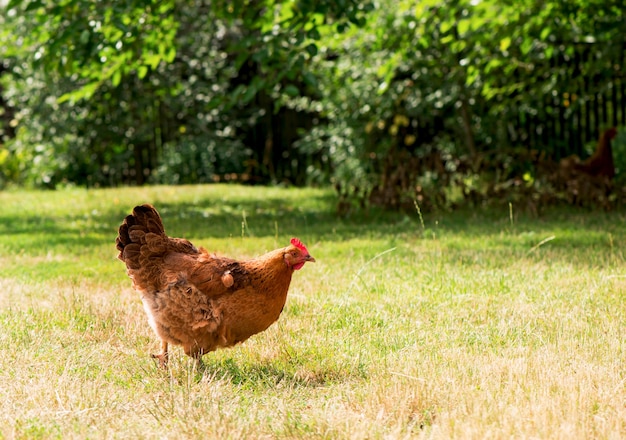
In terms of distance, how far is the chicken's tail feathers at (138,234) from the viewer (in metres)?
4.41

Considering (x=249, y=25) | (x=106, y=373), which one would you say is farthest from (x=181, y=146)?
(x=106, y=373)

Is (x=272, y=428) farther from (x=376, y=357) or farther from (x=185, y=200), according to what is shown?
(x=185, y=200)

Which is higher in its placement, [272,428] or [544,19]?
[544,19]

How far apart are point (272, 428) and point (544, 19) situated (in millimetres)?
8611

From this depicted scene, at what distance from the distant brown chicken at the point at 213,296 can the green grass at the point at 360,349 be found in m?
0.18

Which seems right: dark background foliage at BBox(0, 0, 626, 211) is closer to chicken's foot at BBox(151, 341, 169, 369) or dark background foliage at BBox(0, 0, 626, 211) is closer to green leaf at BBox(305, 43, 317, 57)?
green leaf at BBox(305, 43, 317, 57)

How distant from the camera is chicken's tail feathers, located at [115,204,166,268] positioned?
441cm

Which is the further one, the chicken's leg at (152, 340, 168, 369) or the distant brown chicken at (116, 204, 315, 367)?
the chicken's leg at (152, 340, 168, 369)

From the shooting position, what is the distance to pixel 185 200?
12.8 metres

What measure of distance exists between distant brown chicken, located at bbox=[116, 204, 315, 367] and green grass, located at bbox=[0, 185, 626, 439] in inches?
6.9

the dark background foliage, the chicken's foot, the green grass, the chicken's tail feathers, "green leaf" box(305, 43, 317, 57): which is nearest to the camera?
the green grass

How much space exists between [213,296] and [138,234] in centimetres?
53

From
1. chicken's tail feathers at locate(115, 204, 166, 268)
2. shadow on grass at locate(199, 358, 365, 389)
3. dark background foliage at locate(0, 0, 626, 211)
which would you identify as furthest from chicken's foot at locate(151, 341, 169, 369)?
dark background foliage at locate(0, 0, 626, 211)

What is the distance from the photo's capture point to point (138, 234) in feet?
14.5
